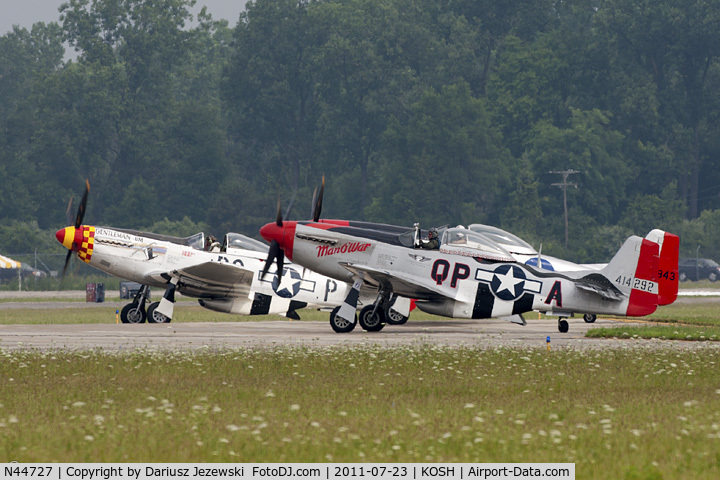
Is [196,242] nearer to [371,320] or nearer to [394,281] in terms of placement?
[371,320]

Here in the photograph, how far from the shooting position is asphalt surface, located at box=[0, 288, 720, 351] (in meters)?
20.0

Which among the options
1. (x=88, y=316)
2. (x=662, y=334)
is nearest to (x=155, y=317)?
(x=88, y=316)

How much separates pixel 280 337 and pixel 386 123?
80350mm

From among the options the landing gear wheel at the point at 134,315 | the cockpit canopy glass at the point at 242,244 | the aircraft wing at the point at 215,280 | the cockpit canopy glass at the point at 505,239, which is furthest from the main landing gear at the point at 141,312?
the cockpit canopy glass at the point at 505,239

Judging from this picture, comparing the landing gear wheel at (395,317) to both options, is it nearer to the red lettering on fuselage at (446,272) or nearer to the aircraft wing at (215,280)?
the red lettering on fuselage at (446,272)

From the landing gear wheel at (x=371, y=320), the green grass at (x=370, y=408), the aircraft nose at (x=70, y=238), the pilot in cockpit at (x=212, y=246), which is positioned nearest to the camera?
the green grass at (x=370, y=408)

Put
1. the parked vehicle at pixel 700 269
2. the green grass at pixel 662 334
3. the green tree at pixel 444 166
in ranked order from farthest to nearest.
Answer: the green tree at pixel 444 166
the parked vehicle at pixel 700 269
the green grass at pixel 662 334

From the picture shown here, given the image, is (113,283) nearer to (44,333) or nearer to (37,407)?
(44,333)

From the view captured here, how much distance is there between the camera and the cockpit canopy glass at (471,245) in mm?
24562

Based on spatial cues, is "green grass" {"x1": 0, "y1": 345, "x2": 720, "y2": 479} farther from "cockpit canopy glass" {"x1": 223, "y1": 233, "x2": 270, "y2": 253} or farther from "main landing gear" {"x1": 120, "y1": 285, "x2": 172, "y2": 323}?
"cockpit canopy glass" {"x1": 223, "y1": 233, "x2": 270, "y2": 253}

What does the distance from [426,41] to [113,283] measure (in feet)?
165

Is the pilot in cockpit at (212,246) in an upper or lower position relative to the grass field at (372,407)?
upper

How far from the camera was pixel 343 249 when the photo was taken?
25125mm

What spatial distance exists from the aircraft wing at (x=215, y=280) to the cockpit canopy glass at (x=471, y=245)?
18.6 ft
